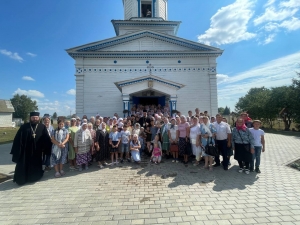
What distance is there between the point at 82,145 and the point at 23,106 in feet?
220

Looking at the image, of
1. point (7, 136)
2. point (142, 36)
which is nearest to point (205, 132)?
point (142, 36)

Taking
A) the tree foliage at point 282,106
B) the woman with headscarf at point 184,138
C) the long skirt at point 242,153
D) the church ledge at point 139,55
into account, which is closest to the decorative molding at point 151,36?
the church ledge at point 139,55

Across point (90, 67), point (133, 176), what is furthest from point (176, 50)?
point (133, 176)

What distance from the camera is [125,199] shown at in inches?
149

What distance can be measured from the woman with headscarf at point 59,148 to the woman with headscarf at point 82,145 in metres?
0.34

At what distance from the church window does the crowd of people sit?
13.6 metres

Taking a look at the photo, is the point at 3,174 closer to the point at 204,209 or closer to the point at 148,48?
the point at 204,209

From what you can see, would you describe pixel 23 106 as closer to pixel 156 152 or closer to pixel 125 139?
pixel 125 139

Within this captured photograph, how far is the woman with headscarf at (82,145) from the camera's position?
224 inches

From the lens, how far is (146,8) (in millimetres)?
16656

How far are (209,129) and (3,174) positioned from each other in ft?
23.3

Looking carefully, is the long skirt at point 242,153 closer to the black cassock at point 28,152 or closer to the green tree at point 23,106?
the black cassock at point 28,152

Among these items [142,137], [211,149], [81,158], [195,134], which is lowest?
[81,158]

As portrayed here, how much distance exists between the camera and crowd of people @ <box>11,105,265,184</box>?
523 centimetres
